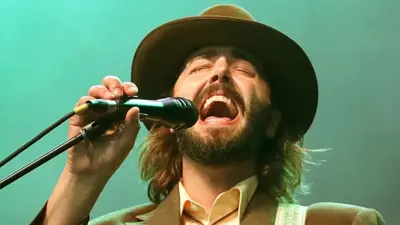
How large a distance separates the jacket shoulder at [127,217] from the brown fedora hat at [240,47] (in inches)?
8.7

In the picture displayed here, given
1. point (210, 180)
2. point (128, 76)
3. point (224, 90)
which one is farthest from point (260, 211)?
point (128, 76)

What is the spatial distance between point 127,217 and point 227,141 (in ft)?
0.80

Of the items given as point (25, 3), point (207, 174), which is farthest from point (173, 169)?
point (25, 3)

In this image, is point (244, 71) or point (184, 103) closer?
point (184, 103)

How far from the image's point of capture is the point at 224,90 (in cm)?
127

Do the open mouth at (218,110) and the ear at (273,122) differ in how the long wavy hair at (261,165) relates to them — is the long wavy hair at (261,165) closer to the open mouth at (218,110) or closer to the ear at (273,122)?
the ear at (273,122)

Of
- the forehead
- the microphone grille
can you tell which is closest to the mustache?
the forehead

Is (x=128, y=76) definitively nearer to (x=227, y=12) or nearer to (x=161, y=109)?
(x=227, y=12)

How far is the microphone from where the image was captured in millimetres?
852

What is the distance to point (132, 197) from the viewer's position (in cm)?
165

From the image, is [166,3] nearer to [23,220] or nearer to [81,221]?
Result: [23,220]

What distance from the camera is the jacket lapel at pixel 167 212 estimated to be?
1222mm

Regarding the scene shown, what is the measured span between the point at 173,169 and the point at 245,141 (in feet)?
0.71

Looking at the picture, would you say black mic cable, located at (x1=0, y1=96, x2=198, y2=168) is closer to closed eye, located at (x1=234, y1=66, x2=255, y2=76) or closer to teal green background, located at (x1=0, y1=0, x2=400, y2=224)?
closed eye, located at (x1=234, y1=66, x2=255, y2=76)
